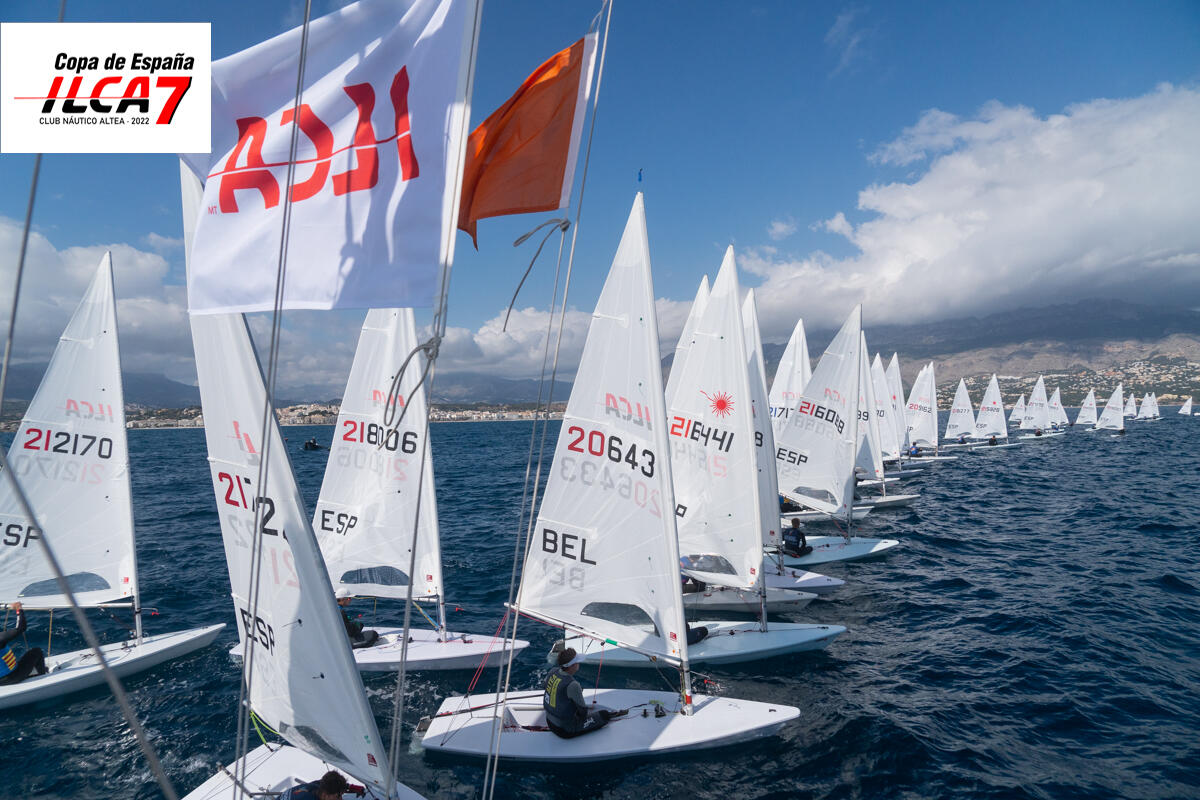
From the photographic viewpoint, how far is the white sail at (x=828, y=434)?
19.1 meters

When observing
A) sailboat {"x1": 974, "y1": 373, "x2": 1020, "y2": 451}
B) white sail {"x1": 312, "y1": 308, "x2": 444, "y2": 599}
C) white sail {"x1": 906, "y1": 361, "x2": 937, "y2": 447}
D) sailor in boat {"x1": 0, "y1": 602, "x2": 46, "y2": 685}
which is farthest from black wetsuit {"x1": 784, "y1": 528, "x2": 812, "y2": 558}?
sailboat {"x1": 974, "y1": 373, "x2": 1020, "y2": 451}

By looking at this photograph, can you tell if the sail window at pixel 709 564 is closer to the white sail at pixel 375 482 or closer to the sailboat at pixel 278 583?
the white sail at pixel 375 482

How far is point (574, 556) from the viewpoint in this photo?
9.41m

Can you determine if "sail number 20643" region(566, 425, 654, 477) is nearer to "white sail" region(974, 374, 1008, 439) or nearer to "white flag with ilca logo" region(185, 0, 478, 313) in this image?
"white flag with ilca logo" region(185, 0, 478, 313)

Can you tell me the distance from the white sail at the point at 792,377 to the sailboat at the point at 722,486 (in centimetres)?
1612

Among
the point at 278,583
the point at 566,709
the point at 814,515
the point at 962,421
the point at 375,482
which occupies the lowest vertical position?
the point at 814,515

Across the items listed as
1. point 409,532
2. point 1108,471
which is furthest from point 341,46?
point 1108,471

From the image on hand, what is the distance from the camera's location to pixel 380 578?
1298 cm

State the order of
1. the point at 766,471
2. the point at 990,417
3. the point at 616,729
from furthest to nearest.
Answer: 1. the point at 990,417
2. the point at 766,471
3. the point at 616,729

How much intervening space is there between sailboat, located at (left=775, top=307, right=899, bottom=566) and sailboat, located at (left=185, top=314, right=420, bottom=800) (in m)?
16.3

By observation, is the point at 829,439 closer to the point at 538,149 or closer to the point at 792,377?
the point at 792,377

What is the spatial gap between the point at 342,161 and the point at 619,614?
335 inches

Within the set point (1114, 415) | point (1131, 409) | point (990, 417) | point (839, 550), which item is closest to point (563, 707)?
point (839, 550)

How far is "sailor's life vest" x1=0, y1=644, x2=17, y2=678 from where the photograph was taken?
33.1ft
